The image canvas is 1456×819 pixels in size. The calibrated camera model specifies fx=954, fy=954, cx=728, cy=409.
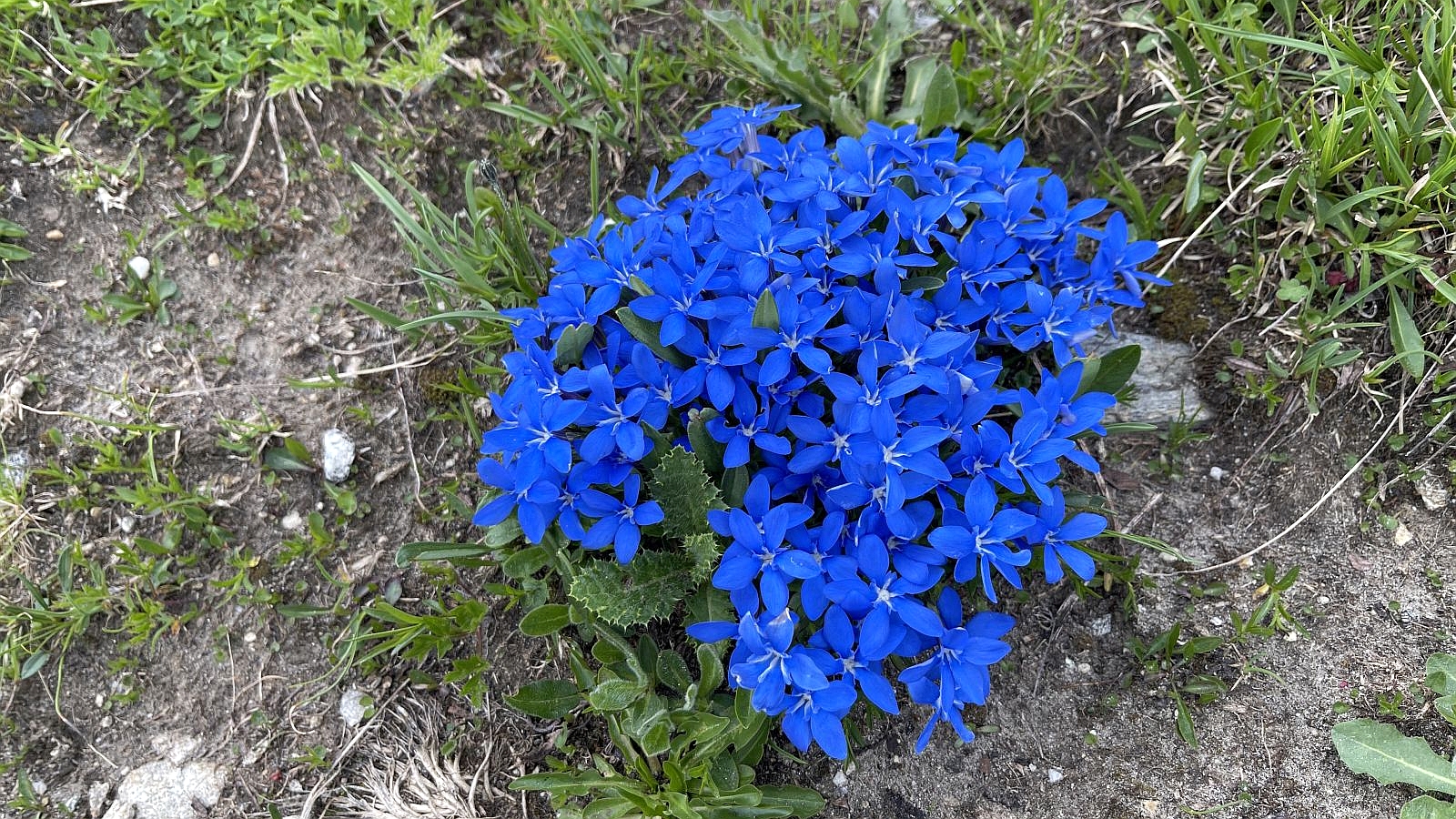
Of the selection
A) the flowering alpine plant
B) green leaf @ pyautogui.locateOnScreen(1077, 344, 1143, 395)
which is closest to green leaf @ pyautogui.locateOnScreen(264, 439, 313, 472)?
the flowering alpine plant

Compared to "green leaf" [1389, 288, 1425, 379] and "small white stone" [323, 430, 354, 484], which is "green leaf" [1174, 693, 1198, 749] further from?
"small white stone" [323, 430, 354, 484]

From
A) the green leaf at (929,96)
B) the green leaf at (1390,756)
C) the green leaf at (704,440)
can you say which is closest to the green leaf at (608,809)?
the green leaf at (704,440)

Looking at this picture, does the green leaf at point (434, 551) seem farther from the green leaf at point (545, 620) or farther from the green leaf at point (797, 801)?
the green leaf at point (797, 801)

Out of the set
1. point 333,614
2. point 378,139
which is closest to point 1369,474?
point 333,614

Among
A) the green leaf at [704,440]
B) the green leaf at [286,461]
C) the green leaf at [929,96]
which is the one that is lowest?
the green leaf at [286,461]

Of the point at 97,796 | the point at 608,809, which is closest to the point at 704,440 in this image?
the point at 608,809

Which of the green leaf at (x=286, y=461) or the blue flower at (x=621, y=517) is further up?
the blue flower at (x=621, y=517)

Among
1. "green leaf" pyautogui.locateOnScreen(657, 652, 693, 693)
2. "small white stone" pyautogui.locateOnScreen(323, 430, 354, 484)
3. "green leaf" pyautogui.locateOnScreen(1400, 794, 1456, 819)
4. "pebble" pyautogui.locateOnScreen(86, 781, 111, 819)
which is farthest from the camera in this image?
"small white stone" pyautogui.locateOnScreen(323, 430, 354, 484)

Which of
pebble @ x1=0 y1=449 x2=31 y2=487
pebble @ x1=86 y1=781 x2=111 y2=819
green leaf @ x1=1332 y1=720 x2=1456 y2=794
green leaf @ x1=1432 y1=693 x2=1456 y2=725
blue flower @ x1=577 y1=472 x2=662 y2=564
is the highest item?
blue flower @ x1=577 y1=472 x2=662 y2=564
